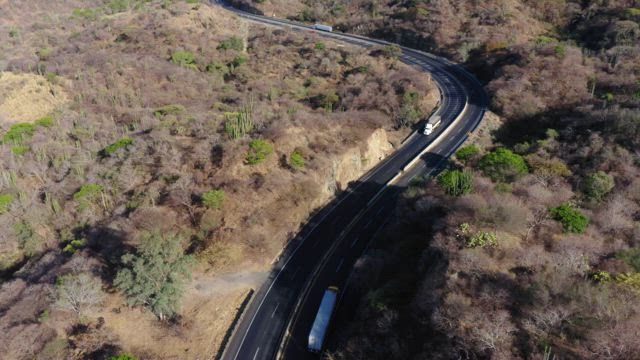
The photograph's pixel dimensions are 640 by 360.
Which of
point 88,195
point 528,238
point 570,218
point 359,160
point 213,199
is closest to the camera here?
point 528,238

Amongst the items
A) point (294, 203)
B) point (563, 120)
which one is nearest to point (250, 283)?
point (294, 203)

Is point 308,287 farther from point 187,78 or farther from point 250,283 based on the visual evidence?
point 187,78

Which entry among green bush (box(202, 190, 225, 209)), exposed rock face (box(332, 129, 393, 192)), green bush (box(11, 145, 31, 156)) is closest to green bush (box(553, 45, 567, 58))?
exposed rock face (box(332, 129, 393, 192))

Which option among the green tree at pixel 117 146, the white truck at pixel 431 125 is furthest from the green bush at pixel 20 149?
the white truck at pixel 431 125

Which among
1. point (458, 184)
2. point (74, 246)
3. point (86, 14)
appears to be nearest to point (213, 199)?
point (74, 246)

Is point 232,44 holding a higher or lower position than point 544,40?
lower

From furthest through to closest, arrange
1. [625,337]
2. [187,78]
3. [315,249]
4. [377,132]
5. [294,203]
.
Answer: [187,78], [377,132], [294,203], [315,249], [625,337]

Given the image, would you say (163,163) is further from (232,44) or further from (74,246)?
(232,44)
